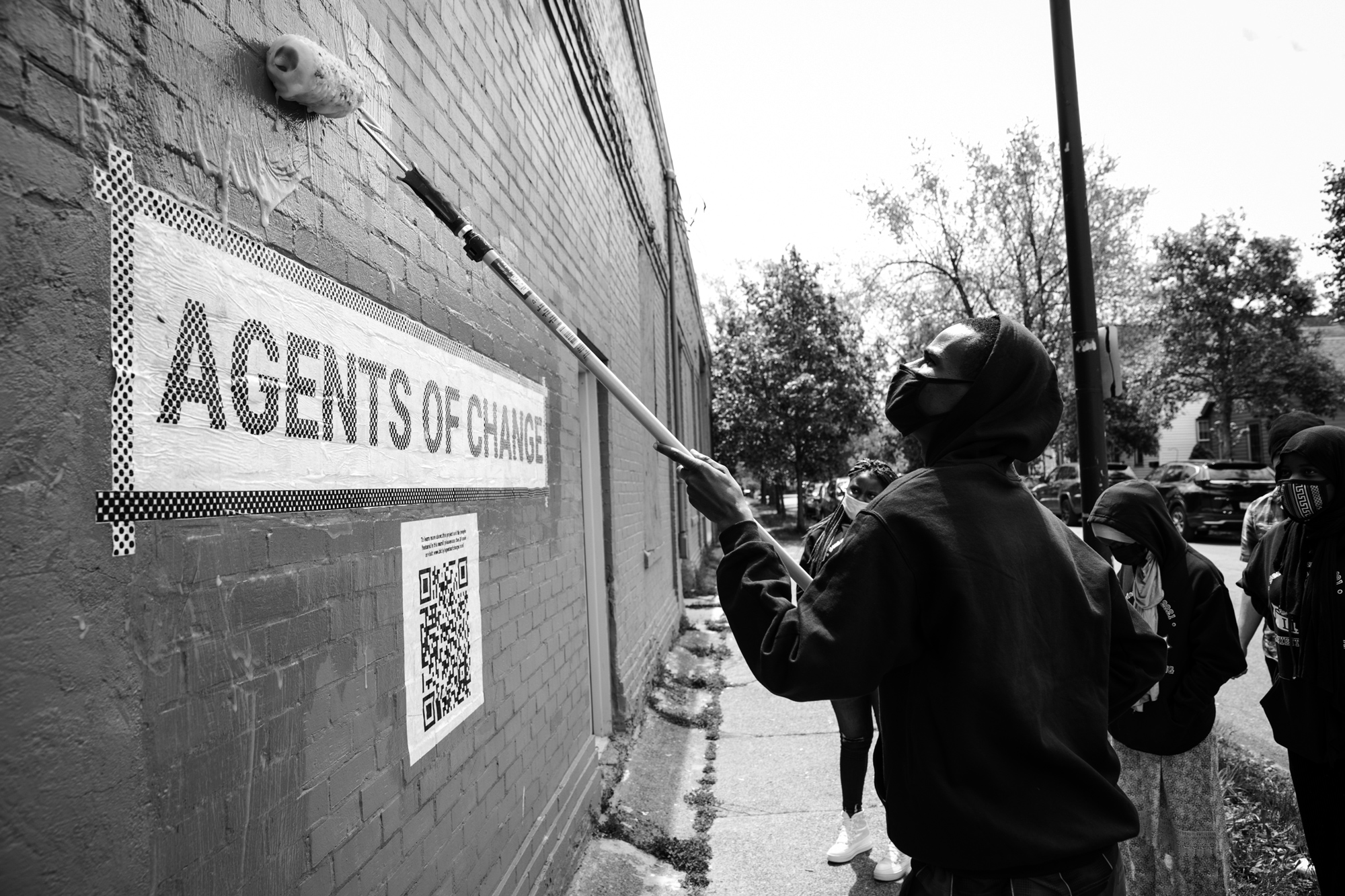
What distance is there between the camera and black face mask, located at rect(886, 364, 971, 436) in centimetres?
187

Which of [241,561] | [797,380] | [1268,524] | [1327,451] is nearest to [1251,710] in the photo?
[1268,524]

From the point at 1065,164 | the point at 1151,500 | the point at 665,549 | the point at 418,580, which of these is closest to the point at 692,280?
the point at 665,549

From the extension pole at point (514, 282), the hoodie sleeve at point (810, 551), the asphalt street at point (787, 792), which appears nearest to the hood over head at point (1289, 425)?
the hoodie sleeve at point (810, 551)

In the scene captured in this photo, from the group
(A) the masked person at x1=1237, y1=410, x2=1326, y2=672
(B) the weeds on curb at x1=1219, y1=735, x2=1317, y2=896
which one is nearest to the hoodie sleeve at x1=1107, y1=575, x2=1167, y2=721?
(A) the masked person at x1=1237, y1=410, x2=1326, y2=672

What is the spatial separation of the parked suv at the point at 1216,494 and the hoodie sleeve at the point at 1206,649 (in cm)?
1498

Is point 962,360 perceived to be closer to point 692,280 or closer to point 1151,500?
point 1151,500

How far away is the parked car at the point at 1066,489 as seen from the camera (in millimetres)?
21375

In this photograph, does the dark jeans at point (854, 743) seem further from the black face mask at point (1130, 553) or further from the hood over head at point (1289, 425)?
the hood over head at point (1289, 425)

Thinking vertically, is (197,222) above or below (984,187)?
below

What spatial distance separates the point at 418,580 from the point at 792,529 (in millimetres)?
22033

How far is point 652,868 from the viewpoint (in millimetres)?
3945

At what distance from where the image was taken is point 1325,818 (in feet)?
10.7

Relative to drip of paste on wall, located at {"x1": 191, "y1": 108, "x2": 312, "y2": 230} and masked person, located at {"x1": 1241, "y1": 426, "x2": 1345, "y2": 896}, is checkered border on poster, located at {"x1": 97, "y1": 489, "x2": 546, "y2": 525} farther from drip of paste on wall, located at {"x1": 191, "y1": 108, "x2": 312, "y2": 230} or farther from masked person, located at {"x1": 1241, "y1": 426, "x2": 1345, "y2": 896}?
masked person, located at {"x1": 1241, "y1": 426, "x2": 1345, "y2": 896}

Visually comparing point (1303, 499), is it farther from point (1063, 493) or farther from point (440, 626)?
point (1063, 493)
